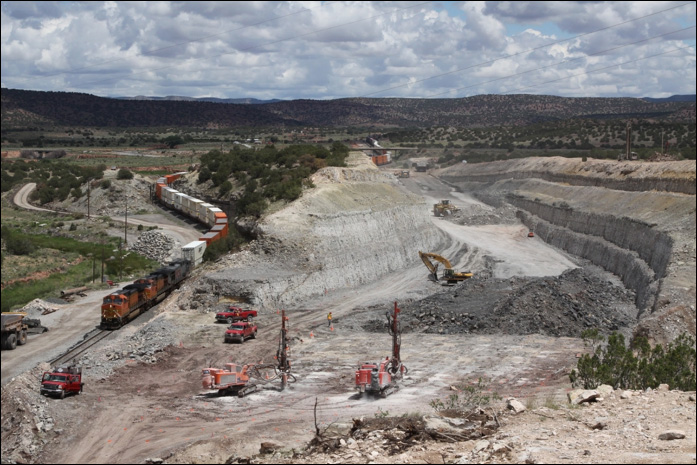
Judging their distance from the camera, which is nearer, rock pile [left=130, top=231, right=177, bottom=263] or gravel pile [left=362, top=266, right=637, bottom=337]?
gravel pile [left=362, top=266, right=637, bottom=337]

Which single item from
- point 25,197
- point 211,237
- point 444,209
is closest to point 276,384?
point 211,237

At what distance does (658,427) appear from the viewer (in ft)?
69.6

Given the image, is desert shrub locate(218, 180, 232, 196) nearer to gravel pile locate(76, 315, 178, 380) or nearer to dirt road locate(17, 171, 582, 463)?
dirt road locate(17, 171, 582, 463)

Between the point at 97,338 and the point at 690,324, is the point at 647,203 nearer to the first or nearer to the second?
the point at 690,324

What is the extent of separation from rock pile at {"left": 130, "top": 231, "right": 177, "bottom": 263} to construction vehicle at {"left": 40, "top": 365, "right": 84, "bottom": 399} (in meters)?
42.6

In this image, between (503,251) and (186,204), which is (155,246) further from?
(503,251)

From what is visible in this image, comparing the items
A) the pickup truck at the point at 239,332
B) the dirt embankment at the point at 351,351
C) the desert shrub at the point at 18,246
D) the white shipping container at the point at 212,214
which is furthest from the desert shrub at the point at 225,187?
the pickup truck at the point at 239,332

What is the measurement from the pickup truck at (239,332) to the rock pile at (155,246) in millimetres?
31270

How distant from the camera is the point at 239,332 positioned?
43625 mm

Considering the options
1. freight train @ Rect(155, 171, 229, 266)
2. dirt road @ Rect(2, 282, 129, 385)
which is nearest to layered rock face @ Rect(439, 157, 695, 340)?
dirt road @ Rect(2, 282, 129, 385)

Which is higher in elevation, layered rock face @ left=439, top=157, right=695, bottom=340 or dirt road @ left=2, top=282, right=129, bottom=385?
layered rock face @ left=439, top=157, right=695, bottom=340

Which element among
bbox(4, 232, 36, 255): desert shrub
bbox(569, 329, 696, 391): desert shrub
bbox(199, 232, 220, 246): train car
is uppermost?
bbox(569, 329, 696, 391): desert shrub

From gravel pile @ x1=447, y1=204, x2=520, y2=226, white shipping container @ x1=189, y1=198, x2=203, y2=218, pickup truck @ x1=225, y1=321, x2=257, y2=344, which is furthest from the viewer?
gravel pile @ x1=447, y1=204, x2=520, y2=226

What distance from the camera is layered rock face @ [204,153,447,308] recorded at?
55.6 metres
